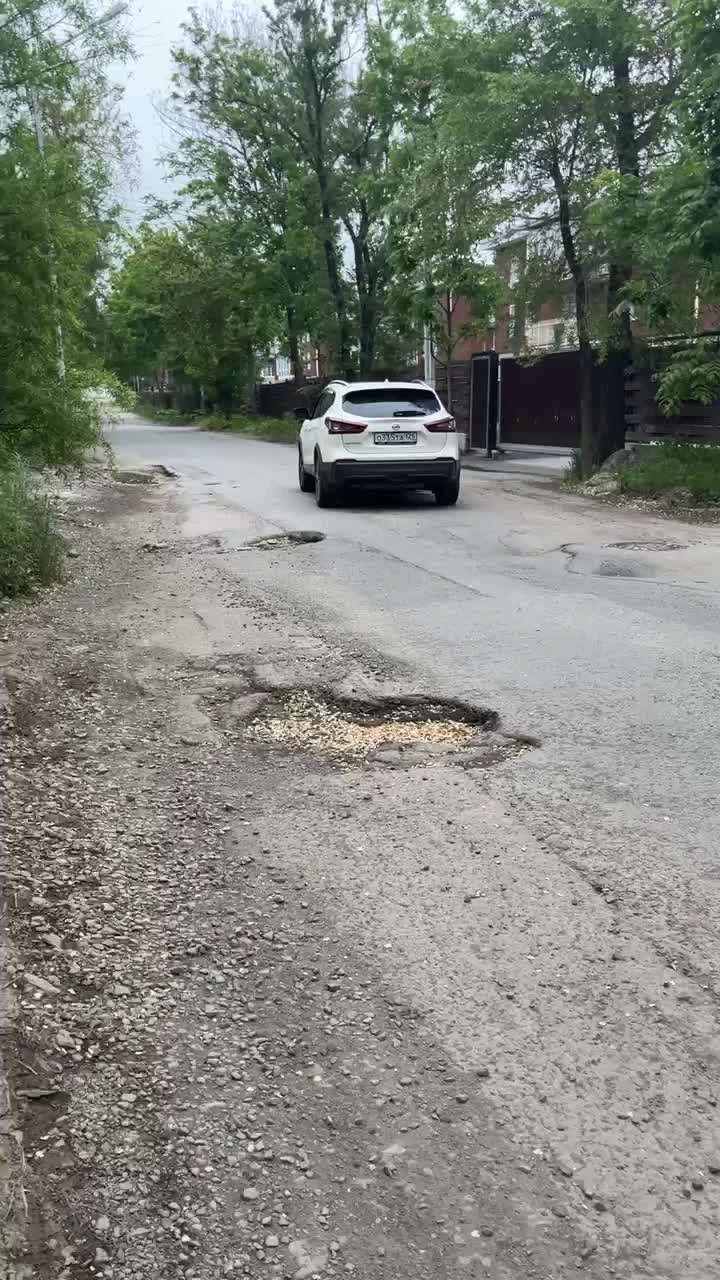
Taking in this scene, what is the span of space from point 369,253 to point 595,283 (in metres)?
17.8

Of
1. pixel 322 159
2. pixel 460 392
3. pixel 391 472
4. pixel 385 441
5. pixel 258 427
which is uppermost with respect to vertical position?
pixel 322 159

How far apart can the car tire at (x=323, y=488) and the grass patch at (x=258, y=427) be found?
1879 cm

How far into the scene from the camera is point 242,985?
3.02 metres

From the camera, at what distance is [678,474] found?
14352mm

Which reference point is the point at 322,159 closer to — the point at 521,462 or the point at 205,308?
the point at 521,462

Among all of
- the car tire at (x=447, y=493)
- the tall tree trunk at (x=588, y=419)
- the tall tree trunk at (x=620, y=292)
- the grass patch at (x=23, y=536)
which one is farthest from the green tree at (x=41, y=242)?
the tall tree trunk at (x=588, y=419)

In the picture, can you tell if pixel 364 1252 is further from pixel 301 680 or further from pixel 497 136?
pixel 497 136

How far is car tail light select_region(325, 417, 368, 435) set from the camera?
43.9 feet

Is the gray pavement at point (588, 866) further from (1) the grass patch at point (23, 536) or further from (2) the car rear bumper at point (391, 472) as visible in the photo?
(2) the car rear bumper at point (391, 472)

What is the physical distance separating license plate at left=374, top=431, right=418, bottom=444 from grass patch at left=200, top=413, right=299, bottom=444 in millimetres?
19254

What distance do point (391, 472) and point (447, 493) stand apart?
40.9 inches

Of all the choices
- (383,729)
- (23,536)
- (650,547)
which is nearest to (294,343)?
(650,547)

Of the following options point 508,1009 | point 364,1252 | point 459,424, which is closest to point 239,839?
point 508,1009

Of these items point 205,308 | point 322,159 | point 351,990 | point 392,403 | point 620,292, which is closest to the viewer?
point 351,990
